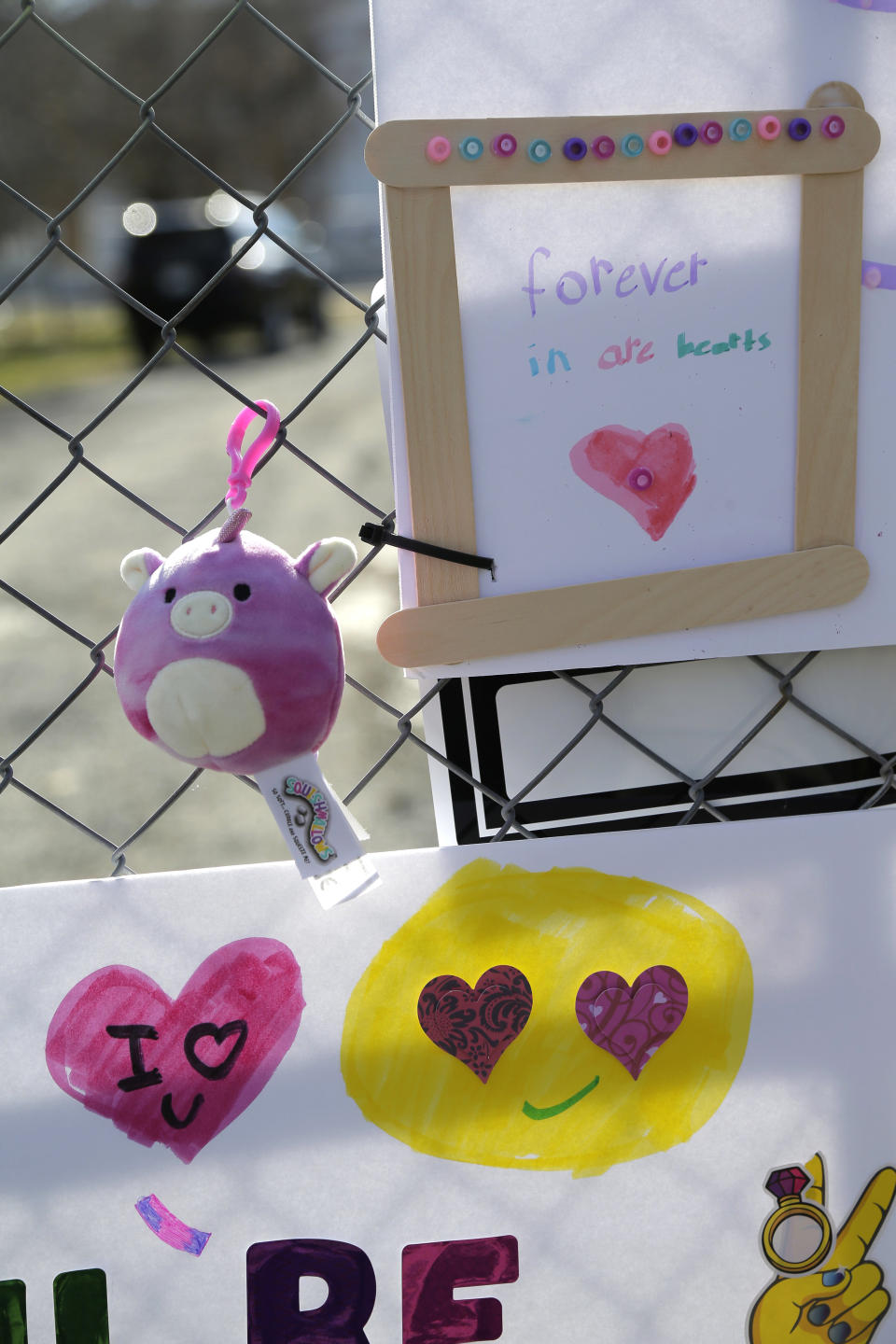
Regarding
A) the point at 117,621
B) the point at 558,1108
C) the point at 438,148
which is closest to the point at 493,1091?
the point at 558,1108

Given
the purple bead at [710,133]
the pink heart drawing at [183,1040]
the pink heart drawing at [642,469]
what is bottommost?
the pink heart drawing at [183,1040]

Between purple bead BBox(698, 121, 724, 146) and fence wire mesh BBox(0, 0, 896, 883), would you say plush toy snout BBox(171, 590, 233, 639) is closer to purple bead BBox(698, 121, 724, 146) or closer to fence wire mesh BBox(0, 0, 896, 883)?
fence wire mesh BBox(0, 0, 896, 883)

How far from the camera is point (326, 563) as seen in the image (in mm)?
545

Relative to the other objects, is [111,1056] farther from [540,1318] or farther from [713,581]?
[713,581]

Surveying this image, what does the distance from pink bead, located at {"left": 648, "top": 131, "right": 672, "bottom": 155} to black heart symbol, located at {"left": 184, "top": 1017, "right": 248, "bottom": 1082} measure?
0.51m

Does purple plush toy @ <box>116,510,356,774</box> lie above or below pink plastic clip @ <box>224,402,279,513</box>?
below

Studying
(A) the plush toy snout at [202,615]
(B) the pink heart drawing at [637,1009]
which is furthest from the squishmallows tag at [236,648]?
(B) the pink heart drawing at [637,1009]

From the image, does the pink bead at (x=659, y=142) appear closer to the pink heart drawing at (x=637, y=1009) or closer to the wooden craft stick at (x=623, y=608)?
the wooden craft stick at (x=623, y=608)

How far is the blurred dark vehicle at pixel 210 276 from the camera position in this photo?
707cm

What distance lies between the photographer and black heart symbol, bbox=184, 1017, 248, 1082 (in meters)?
0.64

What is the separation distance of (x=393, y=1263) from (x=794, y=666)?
417 mm

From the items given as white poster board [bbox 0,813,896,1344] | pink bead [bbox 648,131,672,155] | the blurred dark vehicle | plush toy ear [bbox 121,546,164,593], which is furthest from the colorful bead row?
the blurred dark vehicle

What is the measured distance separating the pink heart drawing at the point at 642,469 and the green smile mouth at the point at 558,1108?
1.05 feet

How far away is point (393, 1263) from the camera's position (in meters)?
0.66
